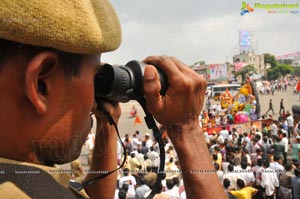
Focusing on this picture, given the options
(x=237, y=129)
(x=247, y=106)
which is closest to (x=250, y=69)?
(x=247, y=106)

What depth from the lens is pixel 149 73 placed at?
1.10 metres

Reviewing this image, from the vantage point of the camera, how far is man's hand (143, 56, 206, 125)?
3.53 ft

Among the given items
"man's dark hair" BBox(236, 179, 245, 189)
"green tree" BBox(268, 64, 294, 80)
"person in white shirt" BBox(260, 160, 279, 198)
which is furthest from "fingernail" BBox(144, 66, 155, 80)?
"green tree" BBox(268, 64, 294, 80)

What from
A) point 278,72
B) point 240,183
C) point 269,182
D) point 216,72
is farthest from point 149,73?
point 278,72

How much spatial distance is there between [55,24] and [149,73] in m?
0.40

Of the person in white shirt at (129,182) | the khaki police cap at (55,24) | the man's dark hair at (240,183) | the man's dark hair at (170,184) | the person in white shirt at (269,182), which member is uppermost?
the khaki police cap at (55,24)

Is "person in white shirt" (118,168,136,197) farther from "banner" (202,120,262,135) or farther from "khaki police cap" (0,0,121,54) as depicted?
"banner" (202,120,262,135)

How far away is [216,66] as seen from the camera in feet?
202

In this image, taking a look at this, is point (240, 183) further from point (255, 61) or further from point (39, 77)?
point (255, 61)

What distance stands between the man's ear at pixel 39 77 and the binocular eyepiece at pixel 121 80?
305 millimetres

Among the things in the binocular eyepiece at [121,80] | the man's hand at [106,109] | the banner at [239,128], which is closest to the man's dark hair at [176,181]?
the man's hand at [106,109]

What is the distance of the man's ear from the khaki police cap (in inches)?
1.5

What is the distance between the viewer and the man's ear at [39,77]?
79 centimetres

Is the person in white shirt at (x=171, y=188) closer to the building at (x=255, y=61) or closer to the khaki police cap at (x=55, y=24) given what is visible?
the khaki police cap at (x=55, y=24)
